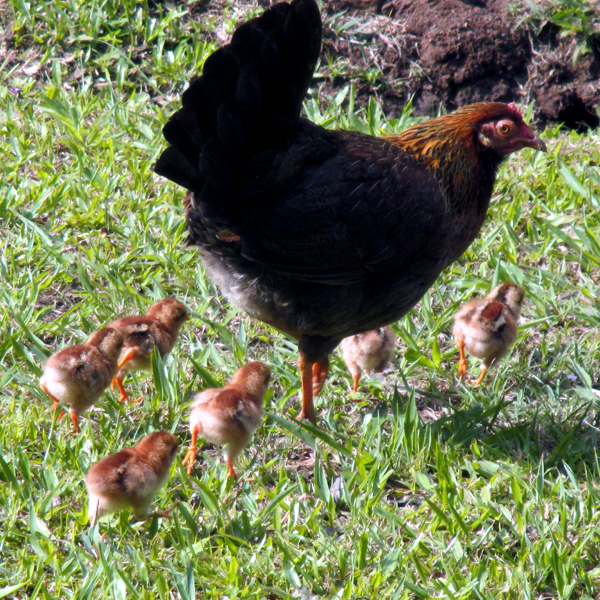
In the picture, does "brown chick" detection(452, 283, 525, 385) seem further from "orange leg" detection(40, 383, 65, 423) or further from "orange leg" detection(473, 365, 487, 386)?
"orange leg" detection(40, 383, 65, 423)

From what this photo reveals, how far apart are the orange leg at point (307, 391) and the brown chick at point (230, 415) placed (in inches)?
12.8

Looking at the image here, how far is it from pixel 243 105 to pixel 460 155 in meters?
1.31

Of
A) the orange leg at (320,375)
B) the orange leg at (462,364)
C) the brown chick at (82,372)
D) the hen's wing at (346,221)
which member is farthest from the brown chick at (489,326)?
the brown chick at (82,372)

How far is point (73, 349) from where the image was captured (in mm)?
3822

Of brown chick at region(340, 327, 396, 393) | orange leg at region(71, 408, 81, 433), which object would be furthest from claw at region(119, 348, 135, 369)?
brown chick at region(340, 327, 396, 393)

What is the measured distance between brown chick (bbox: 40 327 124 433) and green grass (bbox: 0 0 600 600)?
0.18 meters

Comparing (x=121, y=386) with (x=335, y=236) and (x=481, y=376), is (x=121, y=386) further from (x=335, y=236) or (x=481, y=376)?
(x=481, y=376)

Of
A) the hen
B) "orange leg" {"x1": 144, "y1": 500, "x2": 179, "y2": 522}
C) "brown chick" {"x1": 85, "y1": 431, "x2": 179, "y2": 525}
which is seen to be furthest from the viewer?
the hen

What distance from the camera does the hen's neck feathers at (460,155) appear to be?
4.17m

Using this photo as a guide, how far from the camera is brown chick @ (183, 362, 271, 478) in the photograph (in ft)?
11.6

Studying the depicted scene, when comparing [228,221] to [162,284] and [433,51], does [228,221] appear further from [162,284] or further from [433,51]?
[433,51]

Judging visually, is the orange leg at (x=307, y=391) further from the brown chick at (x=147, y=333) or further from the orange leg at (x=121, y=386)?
the orange leg at (x=121, y=386)

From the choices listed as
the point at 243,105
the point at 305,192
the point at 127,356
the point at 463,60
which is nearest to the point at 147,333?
the point at 127,356

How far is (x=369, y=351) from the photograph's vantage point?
425 cm
